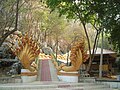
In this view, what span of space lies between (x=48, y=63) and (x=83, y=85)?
606 cm

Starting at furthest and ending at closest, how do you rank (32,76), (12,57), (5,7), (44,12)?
(44,12) → (12,57) → (5,7) → (32,76)

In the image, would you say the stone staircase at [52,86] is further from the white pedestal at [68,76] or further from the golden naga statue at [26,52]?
the golden naga statue at [26,52]

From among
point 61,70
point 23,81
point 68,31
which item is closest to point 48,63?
point 61,70

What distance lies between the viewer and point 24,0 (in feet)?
48.4

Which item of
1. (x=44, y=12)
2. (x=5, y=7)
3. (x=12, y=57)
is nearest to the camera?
(x=5, y=7)

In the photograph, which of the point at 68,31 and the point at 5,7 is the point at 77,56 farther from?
the point at 68,31

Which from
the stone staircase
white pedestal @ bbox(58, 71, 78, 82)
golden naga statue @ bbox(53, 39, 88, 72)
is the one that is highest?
Result: golden naga statue @ bbox(53, 39, 88, 72)

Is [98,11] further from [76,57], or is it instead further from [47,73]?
[47,73]

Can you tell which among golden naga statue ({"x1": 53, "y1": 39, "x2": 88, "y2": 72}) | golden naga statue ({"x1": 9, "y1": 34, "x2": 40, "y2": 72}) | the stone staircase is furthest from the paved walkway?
the stone staircase

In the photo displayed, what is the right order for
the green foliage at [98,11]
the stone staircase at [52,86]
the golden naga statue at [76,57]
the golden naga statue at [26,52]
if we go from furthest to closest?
the golden naga statue at [76,57], the golden naga statue at [26,52], the green foliage at [98,11], the stone staircase at [52,86]

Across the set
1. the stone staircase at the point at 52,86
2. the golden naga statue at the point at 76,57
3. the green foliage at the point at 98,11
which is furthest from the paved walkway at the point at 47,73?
the green foliage at the point at 98,11

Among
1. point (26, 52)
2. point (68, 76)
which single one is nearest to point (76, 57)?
point (68, 76)

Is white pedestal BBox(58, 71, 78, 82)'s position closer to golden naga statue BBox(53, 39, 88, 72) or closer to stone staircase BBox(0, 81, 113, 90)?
golden naga statue BBox(53, 39, 88, 72)

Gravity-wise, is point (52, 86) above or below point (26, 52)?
below
